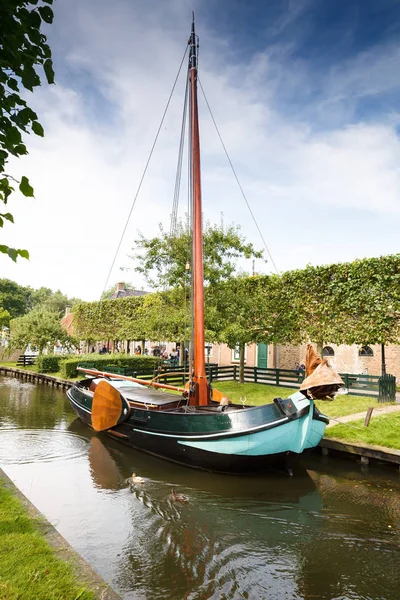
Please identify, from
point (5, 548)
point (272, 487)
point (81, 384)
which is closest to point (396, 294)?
point (272, 487)

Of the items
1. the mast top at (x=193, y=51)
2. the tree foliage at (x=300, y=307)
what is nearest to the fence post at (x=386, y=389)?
the tree foliage at (x=300, y=307)

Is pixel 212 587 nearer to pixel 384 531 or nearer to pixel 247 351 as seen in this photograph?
pixel 384 531

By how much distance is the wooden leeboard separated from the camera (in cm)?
1118

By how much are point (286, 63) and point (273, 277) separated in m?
11.4

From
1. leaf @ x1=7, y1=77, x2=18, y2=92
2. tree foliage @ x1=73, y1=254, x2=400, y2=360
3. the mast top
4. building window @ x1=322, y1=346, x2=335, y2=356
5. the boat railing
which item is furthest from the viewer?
building window @ x1=322, y1=346, x2=335, y2=356

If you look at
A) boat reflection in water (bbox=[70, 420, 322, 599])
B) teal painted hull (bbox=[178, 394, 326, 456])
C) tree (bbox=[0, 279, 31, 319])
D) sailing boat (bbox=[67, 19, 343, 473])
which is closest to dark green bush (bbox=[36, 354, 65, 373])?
sailing boat (bbox=[67, 19, 343, 473])

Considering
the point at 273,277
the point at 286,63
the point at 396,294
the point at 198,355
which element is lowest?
the point at 198,355

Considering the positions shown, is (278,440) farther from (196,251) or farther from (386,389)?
(386,389)

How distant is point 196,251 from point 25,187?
812 centimetres

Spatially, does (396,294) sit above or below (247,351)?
above

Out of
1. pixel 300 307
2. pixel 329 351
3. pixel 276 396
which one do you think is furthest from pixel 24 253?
pixel 329 351

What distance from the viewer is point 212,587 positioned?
4973 mm

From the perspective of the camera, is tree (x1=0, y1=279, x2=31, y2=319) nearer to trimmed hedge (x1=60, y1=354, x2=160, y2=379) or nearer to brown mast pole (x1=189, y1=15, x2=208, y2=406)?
trimmed hedge (x1=60, y1=354, x2=160, y2=379)

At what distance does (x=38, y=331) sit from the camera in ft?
94.0
